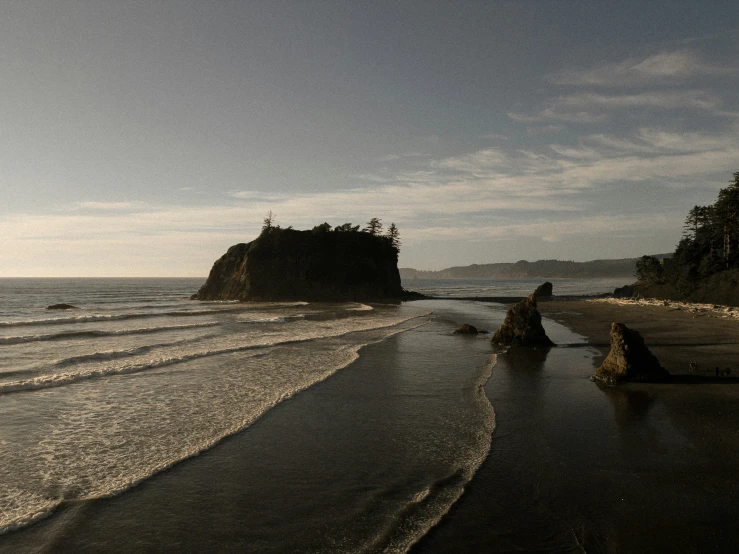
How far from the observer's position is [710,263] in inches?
2215

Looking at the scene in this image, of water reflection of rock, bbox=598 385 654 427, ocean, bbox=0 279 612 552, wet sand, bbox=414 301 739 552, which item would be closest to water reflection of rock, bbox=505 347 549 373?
ocean, bbox=0 279 612 552


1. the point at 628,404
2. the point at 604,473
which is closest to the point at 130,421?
the point at 604,473

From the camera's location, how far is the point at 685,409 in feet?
38.5

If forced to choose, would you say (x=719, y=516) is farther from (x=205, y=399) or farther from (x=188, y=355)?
(x=188, y=355)

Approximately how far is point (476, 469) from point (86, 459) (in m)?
7.74

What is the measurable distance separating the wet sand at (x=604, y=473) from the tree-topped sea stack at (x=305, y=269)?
66.1 meters

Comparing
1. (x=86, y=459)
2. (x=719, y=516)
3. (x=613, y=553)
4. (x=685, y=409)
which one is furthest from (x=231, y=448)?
(x=685, y=409)

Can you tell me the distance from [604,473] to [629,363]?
27.5 feet

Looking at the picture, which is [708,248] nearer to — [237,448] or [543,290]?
[543,290]

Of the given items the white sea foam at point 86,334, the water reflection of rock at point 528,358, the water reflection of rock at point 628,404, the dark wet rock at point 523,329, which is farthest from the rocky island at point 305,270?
the water reflection of rock at point 628,404

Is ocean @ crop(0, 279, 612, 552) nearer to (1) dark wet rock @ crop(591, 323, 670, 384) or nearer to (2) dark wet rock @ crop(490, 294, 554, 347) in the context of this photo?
(2) dark wet rock @ crop(490, 294, 554, 347)

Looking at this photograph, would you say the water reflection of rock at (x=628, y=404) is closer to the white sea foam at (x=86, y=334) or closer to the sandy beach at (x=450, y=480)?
the sandy beach at (x=450, y=480)

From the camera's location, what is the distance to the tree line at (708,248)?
185 feet

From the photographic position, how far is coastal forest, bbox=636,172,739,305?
50906 mm
